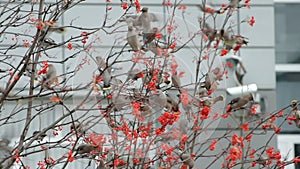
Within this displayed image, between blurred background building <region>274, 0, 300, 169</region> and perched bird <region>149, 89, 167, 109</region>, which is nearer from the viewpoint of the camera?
A: perched bird <region>149, 89, 167, 109</region>

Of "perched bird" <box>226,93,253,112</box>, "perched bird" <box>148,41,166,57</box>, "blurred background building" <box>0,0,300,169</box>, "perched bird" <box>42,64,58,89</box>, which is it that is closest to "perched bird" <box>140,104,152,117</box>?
"perched bird" <box>148,41,166,57</box>

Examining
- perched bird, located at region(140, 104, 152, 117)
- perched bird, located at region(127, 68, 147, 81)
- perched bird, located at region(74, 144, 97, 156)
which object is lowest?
perched bird, located at region(74, 144, 97, 156)

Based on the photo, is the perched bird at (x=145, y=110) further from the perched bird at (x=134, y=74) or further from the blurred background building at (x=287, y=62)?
the blurred background building at (x=287, y=62)

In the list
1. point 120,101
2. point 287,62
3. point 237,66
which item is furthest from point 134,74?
point 287,62

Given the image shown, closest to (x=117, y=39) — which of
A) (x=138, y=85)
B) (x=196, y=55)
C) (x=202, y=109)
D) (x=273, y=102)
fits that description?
(x=138, y=85)

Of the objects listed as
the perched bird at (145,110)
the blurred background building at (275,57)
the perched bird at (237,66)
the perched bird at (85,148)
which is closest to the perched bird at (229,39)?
the perched bird at (145,110)

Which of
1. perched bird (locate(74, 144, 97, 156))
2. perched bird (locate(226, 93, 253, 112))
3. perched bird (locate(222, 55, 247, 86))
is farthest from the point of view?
perched bird (locate(222, 55, 247, 86))

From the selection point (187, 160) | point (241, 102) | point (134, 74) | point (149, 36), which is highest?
point (149, 36)

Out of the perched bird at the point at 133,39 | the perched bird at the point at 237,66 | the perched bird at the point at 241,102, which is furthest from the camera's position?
the perched bird at the point at 237,66

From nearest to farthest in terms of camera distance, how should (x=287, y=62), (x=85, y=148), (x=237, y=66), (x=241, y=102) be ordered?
1. (x=85, y=148)
2. (x=241, y=102)
3. (x=237, y=66)
4. (x=287, y=62)

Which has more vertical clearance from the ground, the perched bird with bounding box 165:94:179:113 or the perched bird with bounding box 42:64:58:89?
the perched bird with bounding box 42:64:58:89

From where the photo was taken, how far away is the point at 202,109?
2.72 meters

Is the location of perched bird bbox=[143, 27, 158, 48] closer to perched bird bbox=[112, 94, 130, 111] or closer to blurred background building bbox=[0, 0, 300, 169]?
perched bird bbox=[112, 94, 130, 111]

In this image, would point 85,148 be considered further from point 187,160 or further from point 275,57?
point 275,57
